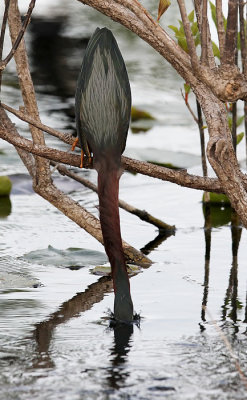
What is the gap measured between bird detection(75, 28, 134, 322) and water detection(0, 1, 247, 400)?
26 cm

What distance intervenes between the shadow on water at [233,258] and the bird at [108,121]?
1.40 ft

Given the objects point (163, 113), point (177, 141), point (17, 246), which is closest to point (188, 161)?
point (177, 141)

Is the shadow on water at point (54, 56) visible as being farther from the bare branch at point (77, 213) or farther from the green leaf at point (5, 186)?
the bare branch at point (77, 213)

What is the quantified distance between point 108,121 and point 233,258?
1323 mm

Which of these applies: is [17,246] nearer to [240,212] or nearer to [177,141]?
[240,212]

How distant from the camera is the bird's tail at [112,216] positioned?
2857 millimetres

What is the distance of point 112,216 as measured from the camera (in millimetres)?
2852

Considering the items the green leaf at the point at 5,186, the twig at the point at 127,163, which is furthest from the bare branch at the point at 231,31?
the green leaf at the point at 5,186

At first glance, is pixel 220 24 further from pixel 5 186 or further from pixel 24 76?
pixel 5 186

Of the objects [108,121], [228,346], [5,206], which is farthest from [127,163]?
[5,206]

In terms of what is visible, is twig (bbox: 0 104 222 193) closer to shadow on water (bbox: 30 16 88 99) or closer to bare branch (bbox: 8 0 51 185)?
bare branch (bbox: 8 0 51 185)

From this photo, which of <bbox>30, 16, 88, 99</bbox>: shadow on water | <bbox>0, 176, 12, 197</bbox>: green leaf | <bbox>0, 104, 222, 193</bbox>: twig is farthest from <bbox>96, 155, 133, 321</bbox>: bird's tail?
<bbox>30, 16, 88, 99</bbox>: shadow on water

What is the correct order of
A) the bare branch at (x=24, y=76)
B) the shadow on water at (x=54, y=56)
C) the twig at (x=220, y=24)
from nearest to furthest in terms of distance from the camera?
1. the twig at (x=220, y=24)
2. the bare branch at (x=24, y=76)
3. the shadow on water at (x=54, y=56)

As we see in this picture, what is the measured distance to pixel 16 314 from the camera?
10.1 feet
